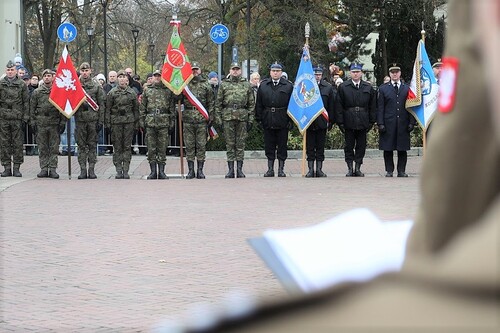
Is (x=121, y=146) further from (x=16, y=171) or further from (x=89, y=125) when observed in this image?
(x=16, y=171)

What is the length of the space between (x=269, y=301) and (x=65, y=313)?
6.11 meters

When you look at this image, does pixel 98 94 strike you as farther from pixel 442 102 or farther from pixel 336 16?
pixel 442 102

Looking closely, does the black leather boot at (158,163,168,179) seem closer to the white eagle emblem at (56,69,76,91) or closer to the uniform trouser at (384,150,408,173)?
the white eagle emblem at (56,69,76,91)

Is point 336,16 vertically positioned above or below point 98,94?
above

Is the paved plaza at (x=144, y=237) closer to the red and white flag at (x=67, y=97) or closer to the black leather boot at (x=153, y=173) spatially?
the black leather boot at (x=153, y=173)

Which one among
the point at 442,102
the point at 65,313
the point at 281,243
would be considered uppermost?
the point at 442,102

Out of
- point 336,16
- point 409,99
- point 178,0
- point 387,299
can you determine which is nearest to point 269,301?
point 387,299

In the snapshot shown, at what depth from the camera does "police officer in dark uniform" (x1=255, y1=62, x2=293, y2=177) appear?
18.4 m

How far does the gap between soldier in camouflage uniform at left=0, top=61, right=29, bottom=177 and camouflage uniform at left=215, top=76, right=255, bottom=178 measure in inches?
135

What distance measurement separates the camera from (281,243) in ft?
4.68

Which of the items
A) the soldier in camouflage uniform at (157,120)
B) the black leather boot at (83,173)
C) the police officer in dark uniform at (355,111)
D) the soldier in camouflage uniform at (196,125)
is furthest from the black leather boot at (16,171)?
the police officer in dark uniform at (355,111)

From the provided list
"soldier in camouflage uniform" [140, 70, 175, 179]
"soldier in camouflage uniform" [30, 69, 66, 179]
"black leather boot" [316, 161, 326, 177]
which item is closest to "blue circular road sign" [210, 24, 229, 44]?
"soldier in camouflage uniform" [140, 70, 175, 179]

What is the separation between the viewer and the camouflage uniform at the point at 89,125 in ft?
60.0

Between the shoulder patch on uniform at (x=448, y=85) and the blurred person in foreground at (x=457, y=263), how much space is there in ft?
0.05
